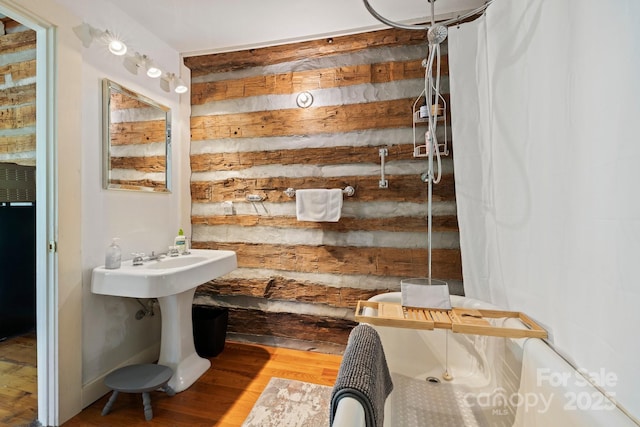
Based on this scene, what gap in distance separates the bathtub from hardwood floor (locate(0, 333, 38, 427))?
1.93m

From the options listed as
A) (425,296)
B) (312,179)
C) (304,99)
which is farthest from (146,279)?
(304,99)

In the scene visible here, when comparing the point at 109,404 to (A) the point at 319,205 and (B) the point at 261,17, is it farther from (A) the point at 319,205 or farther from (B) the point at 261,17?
(B) the point at 261,17

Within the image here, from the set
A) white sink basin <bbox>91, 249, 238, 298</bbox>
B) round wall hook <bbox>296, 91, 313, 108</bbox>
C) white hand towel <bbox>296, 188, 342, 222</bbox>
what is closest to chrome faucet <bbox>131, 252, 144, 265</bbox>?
white sink basin <bbox>91, 249, 238, 298</bbox>

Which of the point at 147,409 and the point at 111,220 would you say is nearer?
the point at 147,409

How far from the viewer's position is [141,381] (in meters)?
1.61

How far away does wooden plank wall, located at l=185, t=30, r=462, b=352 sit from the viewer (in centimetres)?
211

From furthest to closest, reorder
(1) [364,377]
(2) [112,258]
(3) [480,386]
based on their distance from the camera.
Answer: (2) [112,258] → (3) [480,386] → (1) [364,377]

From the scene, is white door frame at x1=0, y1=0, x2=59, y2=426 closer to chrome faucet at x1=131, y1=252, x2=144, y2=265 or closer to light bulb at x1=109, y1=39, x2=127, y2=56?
light bulb at x1=109, y1=39, x2=127, y2=56

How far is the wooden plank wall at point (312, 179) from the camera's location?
2111mm

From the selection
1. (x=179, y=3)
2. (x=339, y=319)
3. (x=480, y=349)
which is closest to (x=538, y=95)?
(x=480, y=349)

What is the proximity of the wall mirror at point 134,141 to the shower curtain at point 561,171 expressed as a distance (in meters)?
2.24

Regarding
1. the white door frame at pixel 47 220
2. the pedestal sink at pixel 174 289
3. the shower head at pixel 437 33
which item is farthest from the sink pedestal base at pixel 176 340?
the shower head at pixel 437 33

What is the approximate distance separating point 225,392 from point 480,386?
1504 mm

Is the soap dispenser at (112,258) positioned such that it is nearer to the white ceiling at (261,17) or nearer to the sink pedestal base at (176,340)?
the sink pedestal base at (176,340)
